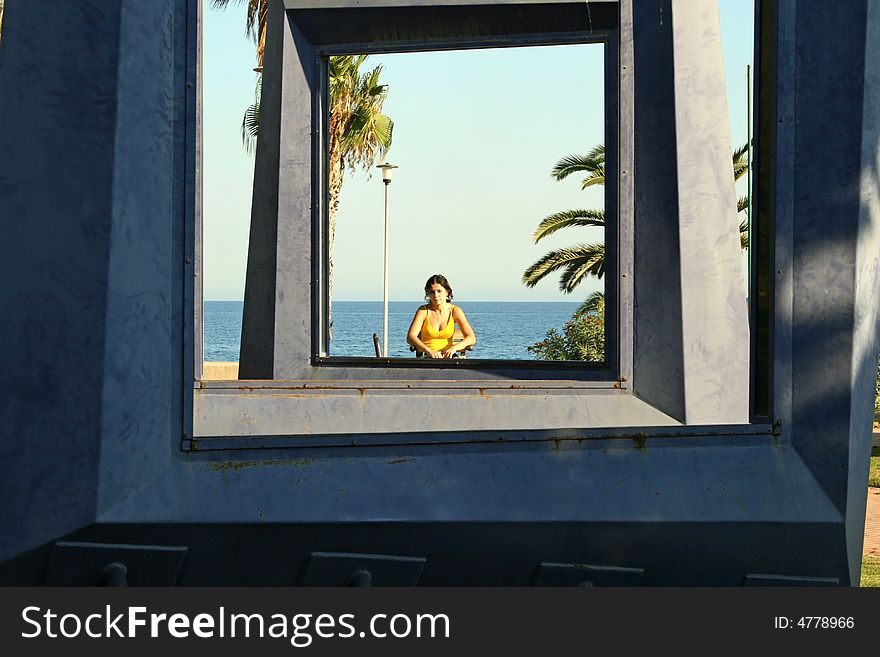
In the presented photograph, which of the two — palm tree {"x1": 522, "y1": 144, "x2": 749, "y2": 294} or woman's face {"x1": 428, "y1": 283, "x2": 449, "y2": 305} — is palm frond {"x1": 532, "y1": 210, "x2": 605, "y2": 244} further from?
woman's face {"x1": 428, "y1": 283, "x2": 449, "y2": 305}

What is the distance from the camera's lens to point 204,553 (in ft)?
13.4

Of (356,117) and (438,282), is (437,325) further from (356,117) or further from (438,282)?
(356,117)

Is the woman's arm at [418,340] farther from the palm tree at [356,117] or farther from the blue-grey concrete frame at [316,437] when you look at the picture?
the palm tree at [356,117]

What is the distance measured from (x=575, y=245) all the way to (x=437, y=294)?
13.0 m

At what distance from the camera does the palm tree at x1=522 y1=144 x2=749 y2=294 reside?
2211cm

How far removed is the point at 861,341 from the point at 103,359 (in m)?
3.15

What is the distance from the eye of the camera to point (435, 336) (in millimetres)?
10125

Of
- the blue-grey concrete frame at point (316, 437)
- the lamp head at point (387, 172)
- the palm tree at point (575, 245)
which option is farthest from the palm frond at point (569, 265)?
the blue-grey concrete frame at point (316, 437)

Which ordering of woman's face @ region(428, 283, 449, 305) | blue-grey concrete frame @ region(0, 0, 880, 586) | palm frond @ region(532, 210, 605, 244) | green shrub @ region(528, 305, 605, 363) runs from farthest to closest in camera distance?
palm frond @ region(532, 210, 605, 244) < green shrub @ region(528, 305, 605, 363) < woman's face @ region(428, 283, 449, 305) < blue-grey concrete frame @ region(0, 0, 880, 586)

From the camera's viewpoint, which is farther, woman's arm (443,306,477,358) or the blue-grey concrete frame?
woman's arm (443,306,477,358)

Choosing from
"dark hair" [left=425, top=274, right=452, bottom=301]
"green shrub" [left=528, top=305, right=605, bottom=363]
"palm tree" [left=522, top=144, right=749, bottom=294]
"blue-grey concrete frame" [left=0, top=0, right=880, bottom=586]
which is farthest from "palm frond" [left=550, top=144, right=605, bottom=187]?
"blue-grey concrete frame" [left=0, top=0, right=880, bottom=586]

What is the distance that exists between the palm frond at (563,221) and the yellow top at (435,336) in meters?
12.6
